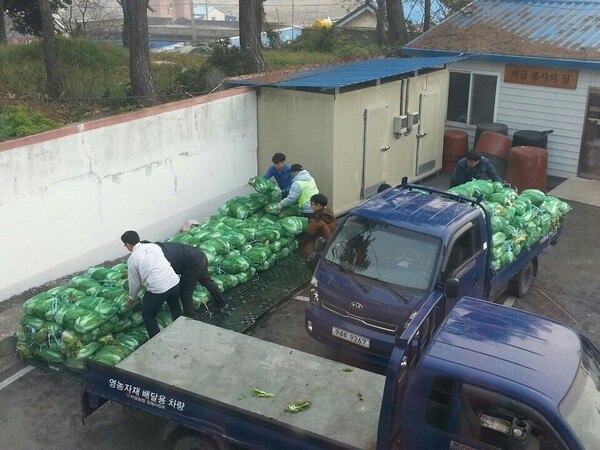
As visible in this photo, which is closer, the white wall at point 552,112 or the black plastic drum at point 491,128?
the white wall at point 552,112

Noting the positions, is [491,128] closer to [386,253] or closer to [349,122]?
[349,122]

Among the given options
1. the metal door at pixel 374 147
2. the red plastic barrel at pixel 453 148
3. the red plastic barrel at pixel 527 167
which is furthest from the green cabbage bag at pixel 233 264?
the red plastic barrel at pixel 453 148

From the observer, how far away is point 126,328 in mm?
8133

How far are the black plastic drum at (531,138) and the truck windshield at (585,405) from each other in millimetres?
10982

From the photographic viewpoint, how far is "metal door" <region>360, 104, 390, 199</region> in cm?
1314

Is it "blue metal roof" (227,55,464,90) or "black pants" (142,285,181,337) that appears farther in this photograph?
→ "blue metal roof" (227,55,464,90)

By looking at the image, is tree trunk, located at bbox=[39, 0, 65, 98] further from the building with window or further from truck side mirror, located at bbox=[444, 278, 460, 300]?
truck side mirror, located at bbox=[444, 278, 460, 300]

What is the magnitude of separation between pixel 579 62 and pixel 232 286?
9926mm

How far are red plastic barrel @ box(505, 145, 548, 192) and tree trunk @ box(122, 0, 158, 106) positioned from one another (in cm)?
776

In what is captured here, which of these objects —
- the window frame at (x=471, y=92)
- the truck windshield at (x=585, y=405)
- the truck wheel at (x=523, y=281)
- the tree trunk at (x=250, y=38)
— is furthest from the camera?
the window frame at (x=471, y=92)

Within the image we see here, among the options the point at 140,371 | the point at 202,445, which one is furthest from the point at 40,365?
the point at 202,445

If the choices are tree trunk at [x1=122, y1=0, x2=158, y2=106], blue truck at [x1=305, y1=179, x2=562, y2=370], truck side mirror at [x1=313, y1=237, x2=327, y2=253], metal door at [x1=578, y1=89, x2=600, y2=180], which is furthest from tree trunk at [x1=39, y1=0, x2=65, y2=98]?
metal door at [x1=578, y1=89, x2=600, y2=180]

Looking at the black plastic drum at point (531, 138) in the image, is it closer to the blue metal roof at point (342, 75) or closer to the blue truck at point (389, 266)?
the blue metal roof at point (342, 75)

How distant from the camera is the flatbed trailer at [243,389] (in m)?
5.47
